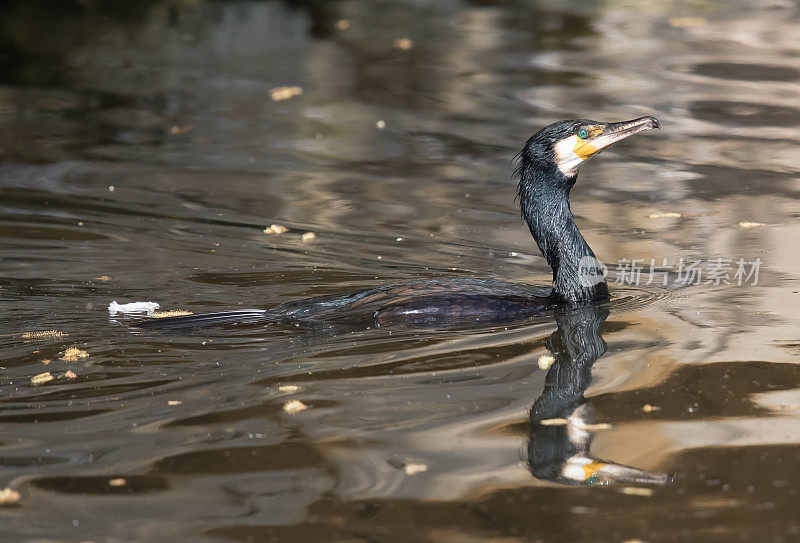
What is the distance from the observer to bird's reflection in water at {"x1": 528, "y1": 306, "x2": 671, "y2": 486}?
440cm

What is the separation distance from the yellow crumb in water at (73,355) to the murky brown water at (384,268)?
0.09 metres

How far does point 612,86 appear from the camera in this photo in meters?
12.9

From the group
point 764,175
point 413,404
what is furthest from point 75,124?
point 413,404

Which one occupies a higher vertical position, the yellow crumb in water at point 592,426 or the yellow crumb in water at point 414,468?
the yellow crumb in water at point 592,426

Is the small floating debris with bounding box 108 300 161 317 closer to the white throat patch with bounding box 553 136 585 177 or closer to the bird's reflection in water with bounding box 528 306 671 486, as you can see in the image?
the bird's reflection in water with bounding box 528 306 671 486

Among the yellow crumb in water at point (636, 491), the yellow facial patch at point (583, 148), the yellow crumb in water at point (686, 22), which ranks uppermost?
the yellow crumb in water at point (686, 22)

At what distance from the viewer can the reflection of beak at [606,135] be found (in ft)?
21.8

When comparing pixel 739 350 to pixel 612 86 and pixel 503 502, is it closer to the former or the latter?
pixel 503 502

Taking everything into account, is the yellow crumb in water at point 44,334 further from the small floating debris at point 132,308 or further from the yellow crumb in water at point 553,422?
the yellow crumb in water at point 553,422

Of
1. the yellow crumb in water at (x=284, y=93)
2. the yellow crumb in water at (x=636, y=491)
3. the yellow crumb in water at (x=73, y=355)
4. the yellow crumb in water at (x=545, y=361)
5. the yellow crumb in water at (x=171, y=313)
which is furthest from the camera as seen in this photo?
the yellow crumb in water at (x=284, y=93)

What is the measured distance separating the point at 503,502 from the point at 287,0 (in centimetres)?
1439

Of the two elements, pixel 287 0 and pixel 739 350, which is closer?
pixel 739 350

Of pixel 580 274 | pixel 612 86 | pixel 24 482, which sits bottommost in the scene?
pixel 24 482

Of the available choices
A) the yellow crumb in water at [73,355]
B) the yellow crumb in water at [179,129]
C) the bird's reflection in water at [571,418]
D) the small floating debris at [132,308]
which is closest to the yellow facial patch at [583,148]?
the bird's reflection in water at [571,418]
